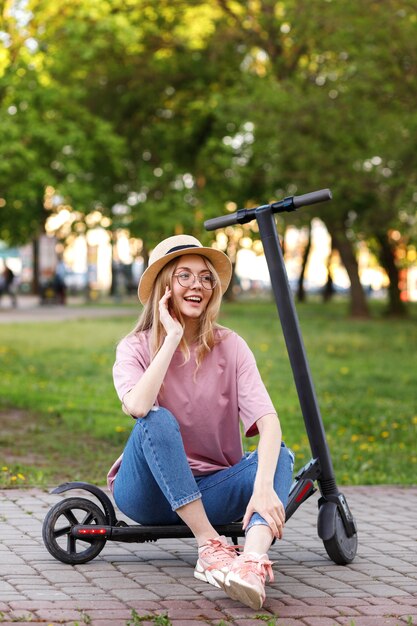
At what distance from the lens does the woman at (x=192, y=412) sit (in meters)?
5.42

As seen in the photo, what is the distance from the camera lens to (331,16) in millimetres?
30719

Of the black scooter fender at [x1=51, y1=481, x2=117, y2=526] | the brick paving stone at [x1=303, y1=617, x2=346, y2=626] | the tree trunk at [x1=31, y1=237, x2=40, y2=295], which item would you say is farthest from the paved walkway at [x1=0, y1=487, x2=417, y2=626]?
the tree trunk at [x1=31, y1=237, x2=40, y2=295]

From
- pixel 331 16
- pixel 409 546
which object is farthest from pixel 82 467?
pixel 331 16

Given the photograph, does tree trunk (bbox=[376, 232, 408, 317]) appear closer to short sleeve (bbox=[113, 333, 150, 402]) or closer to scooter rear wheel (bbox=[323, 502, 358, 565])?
scooter rear wheel (bbox=[323, 502, 358, 565])

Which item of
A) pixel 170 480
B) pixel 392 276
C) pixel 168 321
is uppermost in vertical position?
pixel 392 276

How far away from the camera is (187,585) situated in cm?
550

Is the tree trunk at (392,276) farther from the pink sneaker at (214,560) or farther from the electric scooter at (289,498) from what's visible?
the pink sneaker at (214,560)

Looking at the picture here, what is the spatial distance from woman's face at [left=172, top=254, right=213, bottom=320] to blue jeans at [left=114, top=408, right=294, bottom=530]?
540 millimetres

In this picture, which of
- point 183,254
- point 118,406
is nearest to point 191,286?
point 183,254

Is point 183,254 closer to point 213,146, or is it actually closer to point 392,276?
Answer: point 213,146

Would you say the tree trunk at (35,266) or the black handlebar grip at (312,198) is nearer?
the black handlebar grip at (312,198)

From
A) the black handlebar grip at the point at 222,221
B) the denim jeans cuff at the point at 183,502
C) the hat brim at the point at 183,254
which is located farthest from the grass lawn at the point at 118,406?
the denim jeans cuff at the point at 183,502

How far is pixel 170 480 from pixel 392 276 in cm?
3506

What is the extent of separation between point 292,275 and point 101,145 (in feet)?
228
